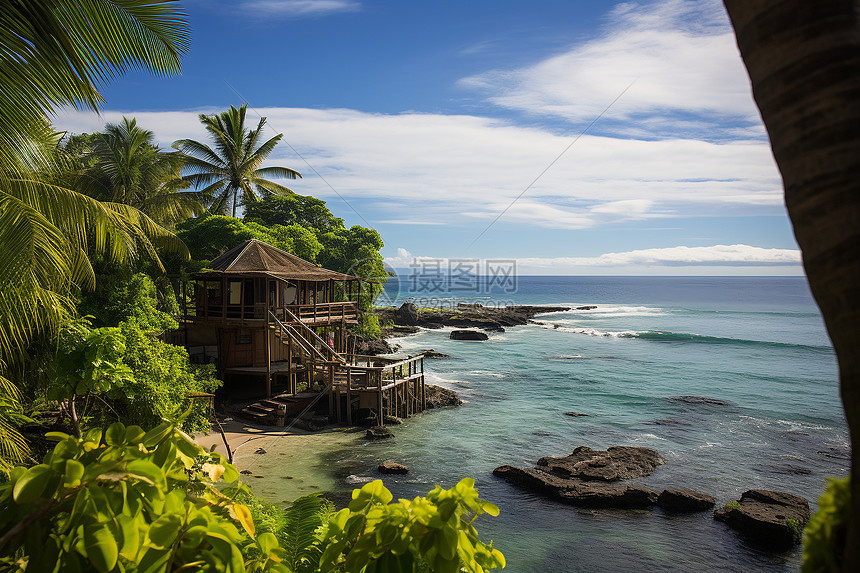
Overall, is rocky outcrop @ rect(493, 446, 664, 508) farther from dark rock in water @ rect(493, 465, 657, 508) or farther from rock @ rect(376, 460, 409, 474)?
rock @ rect(376, 460, 409, 474)

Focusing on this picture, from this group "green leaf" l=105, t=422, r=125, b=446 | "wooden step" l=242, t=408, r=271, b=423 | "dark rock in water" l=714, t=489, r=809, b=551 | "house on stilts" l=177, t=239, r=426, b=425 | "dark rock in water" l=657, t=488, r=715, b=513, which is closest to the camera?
"green leaf" l=105, t=422, r=125, b=446

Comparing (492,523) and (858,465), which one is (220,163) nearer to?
(492,523)

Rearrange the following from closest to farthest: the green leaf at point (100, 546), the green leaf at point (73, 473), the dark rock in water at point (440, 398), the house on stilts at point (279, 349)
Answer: the green leaf at point (100, 546), the green leaf at point (73, 473), the house on stilts at point (279, 349), the dark rock in water at point (440, 398)

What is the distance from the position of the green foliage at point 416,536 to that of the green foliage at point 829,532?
1.18 metres

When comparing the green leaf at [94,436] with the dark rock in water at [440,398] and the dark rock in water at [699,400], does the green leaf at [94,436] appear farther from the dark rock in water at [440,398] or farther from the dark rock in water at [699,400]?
the dark rock in water at [699,400]

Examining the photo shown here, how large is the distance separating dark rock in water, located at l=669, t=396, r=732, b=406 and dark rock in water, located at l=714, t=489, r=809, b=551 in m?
14.8

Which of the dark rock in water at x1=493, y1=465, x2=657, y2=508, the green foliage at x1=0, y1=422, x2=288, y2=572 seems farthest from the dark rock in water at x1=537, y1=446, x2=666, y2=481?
the green foliage at x1=0, y1=422, x2=288, y2=572

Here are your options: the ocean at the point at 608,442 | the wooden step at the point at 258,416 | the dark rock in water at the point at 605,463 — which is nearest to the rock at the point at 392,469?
the ocean at the point at 608,442

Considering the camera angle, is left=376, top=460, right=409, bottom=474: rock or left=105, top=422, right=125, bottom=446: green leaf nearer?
left=105, top=422, right=125, bottom=446: green leaf

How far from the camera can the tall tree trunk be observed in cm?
112

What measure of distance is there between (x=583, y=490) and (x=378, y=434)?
8037mm

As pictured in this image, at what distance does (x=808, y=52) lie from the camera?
47.2 inches

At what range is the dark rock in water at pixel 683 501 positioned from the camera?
14.8 meters

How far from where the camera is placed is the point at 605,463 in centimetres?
1769
